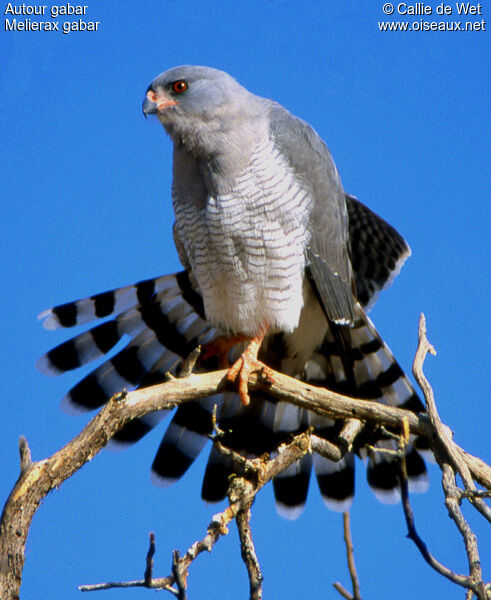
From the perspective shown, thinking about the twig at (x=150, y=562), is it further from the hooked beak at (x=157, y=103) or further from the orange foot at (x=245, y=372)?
the hooked beak at (x=157, y=103)

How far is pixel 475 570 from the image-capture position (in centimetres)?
250

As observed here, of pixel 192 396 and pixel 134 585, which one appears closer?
pixel 134 585

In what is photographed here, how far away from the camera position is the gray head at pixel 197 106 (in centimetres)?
405

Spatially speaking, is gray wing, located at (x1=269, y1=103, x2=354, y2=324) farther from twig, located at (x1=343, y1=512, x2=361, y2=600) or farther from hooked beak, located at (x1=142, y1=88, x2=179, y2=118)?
twig, located at (x1=343, y1=512, x2=361, y2=600)

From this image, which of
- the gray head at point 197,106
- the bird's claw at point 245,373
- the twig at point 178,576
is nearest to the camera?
the twig at point 178,576

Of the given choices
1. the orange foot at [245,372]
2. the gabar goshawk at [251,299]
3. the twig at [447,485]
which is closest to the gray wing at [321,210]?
the gabar goshawk at [251,299]

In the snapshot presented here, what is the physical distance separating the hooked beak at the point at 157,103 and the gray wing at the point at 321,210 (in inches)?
22.4

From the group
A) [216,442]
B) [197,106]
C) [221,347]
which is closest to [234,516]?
[216,442]

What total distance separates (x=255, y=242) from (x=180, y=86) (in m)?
0.97

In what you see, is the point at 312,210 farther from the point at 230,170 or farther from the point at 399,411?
the point at 399,411

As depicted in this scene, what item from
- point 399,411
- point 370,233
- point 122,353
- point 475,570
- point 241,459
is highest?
point 370,233

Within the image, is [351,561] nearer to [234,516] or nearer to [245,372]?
[234,516]

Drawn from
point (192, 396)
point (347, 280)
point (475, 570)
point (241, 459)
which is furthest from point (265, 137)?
point (475, 570)

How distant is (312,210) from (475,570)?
7.04ft
